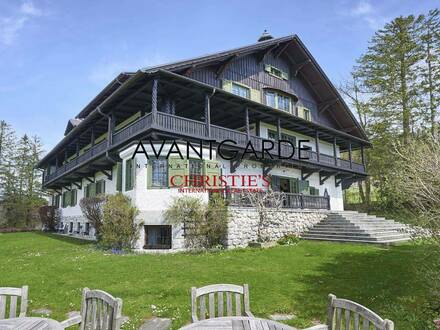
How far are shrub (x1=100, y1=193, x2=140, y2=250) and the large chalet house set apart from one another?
414 millimetres

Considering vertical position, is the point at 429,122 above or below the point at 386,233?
above

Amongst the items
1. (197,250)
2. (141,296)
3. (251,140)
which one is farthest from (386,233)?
(141,296)

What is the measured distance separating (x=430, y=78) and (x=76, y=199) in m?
29.6

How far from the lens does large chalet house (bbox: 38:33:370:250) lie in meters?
14.0

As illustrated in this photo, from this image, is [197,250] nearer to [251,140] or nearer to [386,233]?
[251,140]

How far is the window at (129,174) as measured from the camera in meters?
14.5

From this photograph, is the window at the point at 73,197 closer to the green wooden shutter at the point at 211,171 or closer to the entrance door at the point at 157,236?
the entrance door at the point at 157,236

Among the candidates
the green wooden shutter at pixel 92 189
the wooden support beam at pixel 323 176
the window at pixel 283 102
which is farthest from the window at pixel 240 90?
the green wooden shutter at pixel 92 189

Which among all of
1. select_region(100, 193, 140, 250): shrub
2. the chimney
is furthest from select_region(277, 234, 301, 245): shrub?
the chimney

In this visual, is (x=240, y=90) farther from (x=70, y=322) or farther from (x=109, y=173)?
(x=70, y=322)

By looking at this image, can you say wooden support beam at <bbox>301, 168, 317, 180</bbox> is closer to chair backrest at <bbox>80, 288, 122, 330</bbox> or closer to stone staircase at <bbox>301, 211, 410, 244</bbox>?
stone staircase at <bbox>301, 211, 410, 244</bbox>

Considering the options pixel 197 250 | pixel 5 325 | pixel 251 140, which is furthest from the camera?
pixel 251 140

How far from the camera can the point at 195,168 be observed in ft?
47.7

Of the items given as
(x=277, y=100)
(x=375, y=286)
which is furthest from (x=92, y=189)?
(x=375, y=286)
